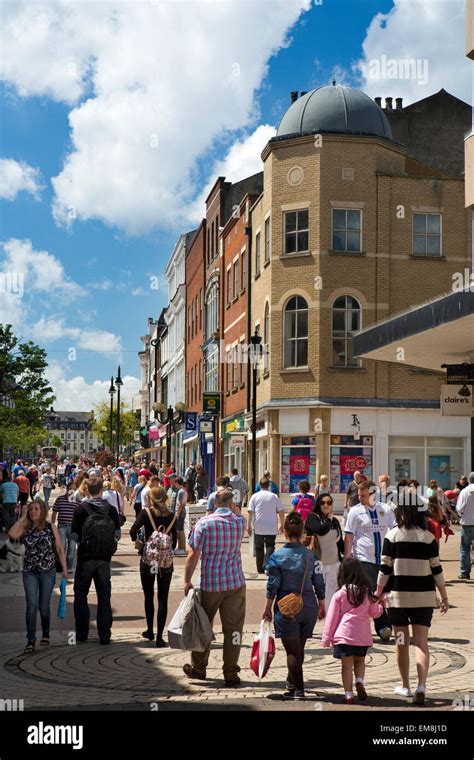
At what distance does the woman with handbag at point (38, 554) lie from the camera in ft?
38.6

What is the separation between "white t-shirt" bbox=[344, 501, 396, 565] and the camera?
1217 cm

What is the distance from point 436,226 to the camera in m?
38.8

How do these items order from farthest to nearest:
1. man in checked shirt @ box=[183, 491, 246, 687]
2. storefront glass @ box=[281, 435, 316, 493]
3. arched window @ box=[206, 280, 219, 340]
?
arched window @ box=[206, 280, 219, 340] → storefront glass @ box=[281, 435, 316, 493] → man in checked shirt @ box=[183, 491, 246, 687]

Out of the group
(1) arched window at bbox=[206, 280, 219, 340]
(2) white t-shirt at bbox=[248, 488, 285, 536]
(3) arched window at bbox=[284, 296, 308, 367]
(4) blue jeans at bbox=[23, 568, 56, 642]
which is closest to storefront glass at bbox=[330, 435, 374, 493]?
(3) arched window at bbox=[284, 296, 308, 367]

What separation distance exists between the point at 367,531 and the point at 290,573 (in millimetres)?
3044

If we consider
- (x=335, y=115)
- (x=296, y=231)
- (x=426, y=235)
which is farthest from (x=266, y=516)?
(x=335, y=115)

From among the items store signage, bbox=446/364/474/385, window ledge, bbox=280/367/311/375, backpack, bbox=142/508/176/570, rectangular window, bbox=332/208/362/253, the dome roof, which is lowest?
backpack, bbox=142/508/176/570

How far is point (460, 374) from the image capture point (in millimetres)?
22641

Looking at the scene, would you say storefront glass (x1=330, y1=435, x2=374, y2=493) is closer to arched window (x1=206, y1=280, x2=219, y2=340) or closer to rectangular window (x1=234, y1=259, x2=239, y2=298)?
rectangular window (x1=234, y1=259, x2=239, y2=298)

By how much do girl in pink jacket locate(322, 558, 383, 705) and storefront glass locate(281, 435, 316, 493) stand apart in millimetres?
27974

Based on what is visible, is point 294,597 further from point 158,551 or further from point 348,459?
point 348,459

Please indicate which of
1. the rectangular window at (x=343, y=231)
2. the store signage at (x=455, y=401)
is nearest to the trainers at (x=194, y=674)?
the store signage at (x=455, y=401)
